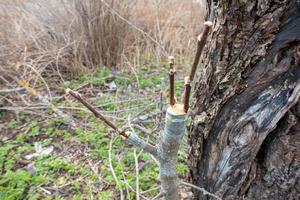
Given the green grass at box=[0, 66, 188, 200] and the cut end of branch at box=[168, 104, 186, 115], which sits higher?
the green grass at box=[0, 66, 188, 200]

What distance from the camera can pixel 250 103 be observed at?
3.18ft

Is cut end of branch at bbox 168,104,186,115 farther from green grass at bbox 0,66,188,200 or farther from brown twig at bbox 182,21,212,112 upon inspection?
green grass at bbox 0,66,188,200

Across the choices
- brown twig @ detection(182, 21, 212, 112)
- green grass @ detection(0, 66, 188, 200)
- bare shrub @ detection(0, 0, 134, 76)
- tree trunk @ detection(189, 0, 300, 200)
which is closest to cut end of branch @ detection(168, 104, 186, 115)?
brown twig @ detection(182, 21, 212, 112)

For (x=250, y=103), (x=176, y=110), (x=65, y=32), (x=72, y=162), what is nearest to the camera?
(x=176, y=110)

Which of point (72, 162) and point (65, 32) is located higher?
point (65, 32)

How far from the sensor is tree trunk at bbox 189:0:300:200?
889 mm

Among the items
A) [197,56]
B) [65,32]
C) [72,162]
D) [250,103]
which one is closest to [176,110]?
[197,56]

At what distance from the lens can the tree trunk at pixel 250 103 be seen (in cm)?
89

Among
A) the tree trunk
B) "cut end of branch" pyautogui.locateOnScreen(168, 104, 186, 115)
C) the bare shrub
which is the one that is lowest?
"cut end of branch" pyautogui.locateOnScreen(168, 104, 186, 115)

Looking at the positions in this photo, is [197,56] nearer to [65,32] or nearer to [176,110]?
[176,110]

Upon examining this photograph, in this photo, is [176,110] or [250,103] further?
[250,103]

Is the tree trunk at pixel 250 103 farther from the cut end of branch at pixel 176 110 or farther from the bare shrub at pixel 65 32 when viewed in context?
the bare shrub at pixel 65 32

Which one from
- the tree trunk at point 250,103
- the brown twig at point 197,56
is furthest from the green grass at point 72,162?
the brown twig at point 197,56

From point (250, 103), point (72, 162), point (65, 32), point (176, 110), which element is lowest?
point (176, 110)
